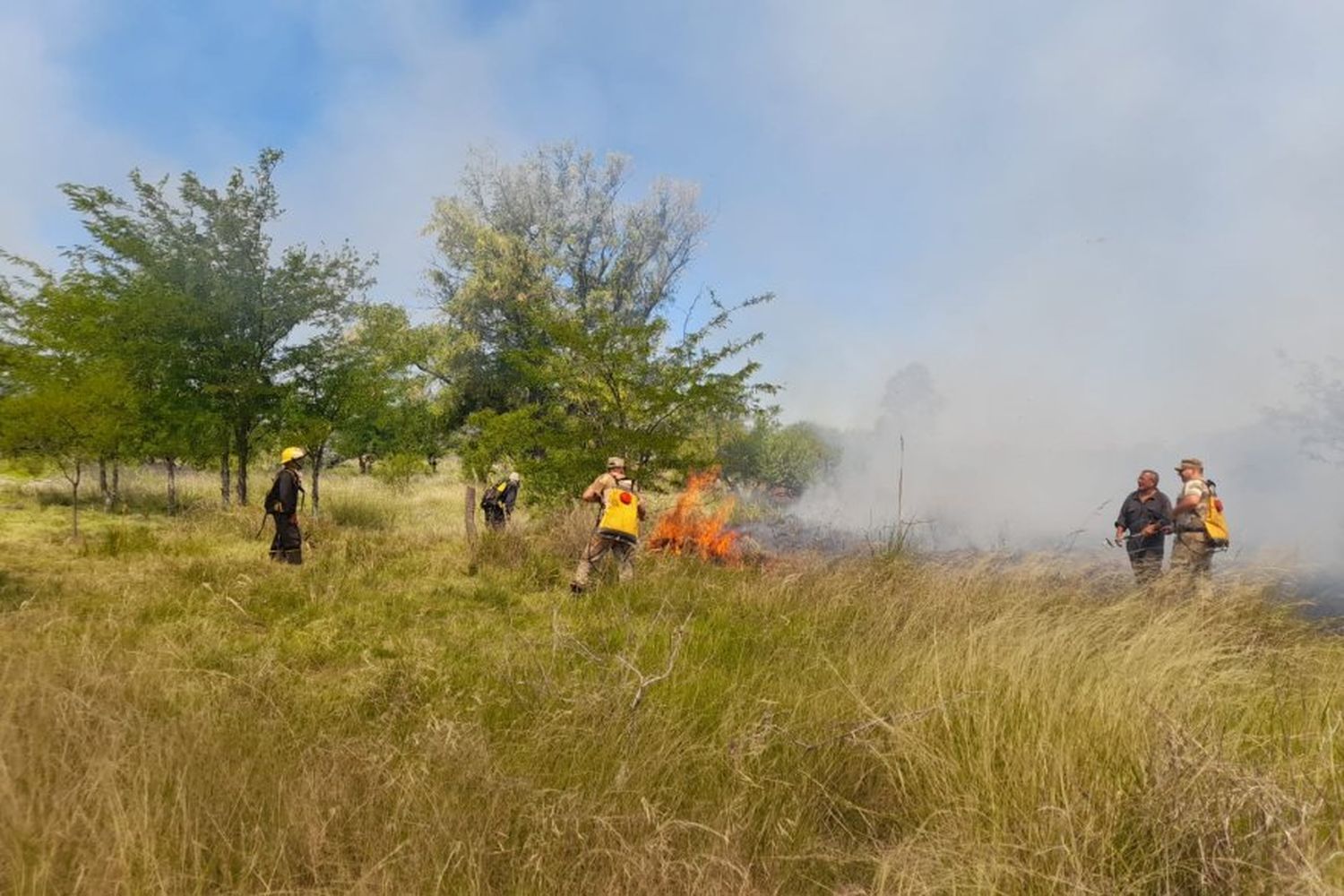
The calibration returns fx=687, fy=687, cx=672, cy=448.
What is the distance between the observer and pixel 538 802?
2.64m

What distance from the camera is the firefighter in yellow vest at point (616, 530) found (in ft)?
27.1

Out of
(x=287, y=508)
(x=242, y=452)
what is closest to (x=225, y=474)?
(x=242, y=452)

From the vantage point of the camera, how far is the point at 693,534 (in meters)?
11.0

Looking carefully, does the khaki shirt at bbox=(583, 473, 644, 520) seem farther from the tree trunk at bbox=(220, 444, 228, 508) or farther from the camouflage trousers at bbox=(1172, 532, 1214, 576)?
the tree trunk at bbox=(220, 444, 228, 508)

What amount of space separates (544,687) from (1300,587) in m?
14.3

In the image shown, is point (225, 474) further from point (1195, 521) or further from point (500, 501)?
point (1195, 521)

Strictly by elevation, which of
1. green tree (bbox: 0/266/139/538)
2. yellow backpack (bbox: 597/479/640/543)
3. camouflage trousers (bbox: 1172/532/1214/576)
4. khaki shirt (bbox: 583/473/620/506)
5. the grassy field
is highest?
green tree (bbox: 0/266/139/538)

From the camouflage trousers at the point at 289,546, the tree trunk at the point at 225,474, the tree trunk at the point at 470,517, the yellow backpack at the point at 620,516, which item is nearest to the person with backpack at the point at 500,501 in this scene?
the tree trunk at the point at 470,517

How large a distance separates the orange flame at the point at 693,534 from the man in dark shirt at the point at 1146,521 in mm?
5389

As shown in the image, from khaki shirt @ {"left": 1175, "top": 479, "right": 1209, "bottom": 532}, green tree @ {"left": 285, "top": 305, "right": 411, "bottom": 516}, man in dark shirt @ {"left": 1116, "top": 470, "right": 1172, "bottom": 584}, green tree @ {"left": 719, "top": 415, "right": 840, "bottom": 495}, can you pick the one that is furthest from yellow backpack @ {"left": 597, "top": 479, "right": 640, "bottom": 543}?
green tree @ {"left": 719, "top": 415, "right": 840, "bottom": 495}

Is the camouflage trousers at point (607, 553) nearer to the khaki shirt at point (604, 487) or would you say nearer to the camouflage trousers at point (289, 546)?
the khaki shirt at point (604, 487)

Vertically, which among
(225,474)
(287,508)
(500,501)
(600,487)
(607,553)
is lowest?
(607,553)

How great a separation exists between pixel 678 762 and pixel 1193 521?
27.9ft

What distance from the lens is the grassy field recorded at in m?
2.15
